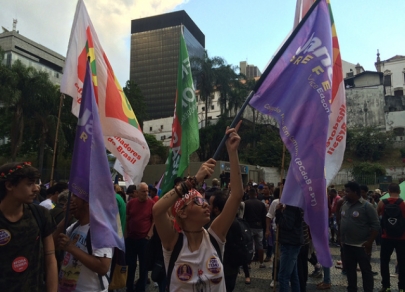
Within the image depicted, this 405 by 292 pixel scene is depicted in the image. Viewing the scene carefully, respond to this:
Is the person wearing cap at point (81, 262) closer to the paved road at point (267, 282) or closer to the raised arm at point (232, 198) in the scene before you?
the raised arm at point (232, 198)

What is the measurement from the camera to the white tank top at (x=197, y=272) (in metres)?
2.44

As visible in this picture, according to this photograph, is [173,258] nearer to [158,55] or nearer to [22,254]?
[22,254]

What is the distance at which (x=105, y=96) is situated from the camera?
5.42 metres

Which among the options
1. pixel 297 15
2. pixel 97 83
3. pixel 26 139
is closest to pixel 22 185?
pixel 97 83

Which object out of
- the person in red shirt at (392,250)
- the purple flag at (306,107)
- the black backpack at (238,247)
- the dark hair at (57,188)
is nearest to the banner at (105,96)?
the dark hair at (57,188)

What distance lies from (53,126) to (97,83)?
25.8 meters

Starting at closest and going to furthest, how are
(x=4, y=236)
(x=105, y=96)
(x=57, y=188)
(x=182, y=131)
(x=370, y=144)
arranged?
1. (x=4, y=236)
2. (x=57, y=188)
3. (x=105, y=96)
4. (x=182, y=131)
5. (x=370, y=144)

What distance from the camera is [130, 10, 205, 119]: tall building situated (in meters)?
92.1

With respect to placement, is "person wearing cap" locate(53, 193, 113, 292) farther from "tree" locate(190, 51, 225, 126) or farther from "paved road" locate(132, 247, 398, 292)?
"tree" locate(190, 51, 225, 126)

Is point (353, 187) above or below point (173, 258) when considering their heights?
above

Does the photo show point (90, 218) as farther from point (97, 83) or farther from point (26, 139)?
point (26, 139)

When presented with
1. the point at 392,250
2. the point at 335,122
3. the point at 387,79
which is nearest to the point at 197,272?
the point at 335,122

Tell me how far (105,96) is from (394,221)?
513 centimetres

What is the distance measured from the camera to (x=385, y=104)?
56500mm
